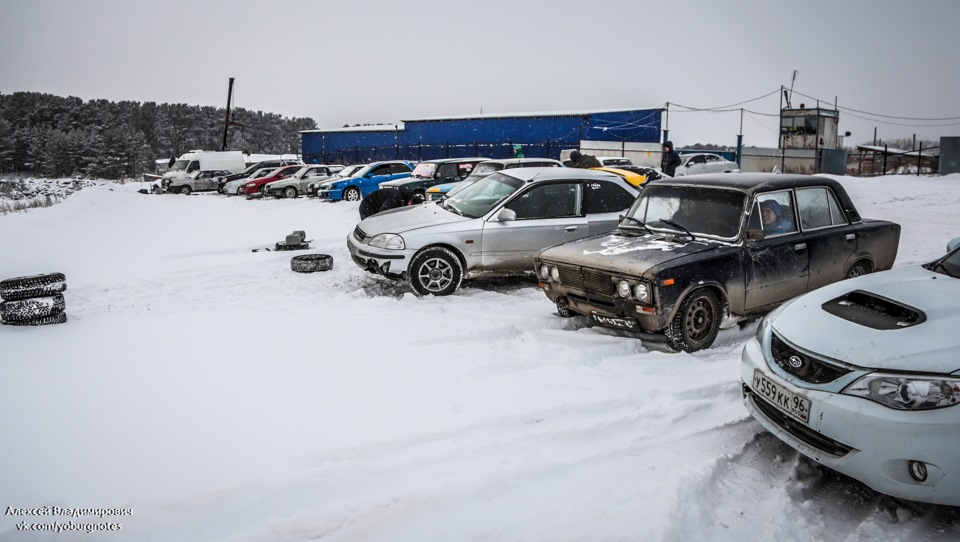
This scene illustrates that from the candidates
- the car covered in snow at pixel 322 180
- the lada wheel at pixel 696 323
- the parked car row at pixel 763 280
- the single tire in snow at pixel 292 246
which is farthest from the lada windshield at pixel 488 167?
the car covered in snow at pixel 322 180

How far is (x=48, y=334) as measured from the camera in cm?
554

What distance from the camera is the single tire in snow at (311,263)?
8539 millimetres

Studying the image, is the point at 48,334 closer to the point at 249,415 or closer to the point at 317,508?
the point at 249,415

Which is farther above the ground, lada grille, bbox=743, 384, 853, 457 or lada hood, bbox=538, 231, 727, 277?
lada hood, bbox=538, 231, 727, 277

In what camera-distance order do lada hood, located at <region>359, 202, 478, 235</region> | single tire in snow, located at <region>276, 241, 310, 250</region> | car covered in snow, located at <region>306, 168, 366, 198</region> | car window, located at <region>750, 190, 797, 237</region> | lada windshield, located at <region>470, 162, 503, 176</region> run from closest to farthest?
car window, located at <region>750, 190, 797, 237</region>
lada hood, located at <region>359, 202, 478, 235</region>
single tire in snow, located at <region>276, 241, 310, 250</region>
lada windshield, located at <region>470, 162, 503, 176</region>
car covered in snow, located at <region>306, 168, 366, 198</region>

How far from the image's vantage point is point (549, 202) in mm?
7605

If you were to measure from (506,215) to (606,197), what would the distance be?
5.03ft

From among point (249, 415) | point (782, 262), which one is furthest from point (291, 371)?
point (782, 262)

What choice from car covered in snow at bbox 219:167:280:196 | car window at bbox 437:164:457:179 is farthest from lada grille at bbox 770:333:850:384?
car covered in snow at bbox 219:167:280:196

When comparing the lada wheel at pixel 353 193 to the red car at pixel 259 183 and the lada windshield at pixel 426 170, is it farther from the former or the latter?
the red car at pixel 259 183

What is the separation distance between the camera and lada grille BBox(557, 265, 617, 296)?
5230 millimetres

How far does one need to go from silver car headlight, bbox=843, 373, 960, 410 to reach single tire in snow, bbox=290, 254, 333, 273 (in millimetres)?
7267

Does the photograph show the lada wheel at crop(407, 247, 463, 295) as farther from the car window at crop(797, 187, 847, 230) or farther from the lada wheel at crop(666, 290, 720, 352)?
the car window at crop(797, 187, 847, 230)

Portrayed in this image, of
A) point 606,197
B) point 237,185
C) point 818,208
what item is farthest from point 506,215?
point 237,185
